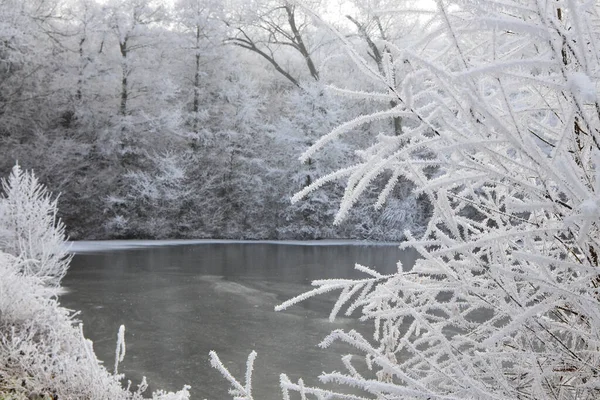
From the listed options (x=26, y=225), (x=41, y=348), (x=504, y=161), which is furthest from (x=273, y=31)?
(x=504, y=161)

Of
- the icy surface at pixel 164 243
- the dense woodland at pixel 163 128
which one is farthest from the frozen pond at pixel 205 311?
the dense woodland at pixel 163 128

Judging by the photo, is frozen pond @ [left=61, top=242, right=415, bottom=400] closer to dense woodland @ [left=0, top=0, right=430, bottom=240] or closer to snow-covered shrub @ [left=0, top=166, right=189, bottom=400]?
snow-covered shrub @ [left=0, top=166, right=189, bottom=400]

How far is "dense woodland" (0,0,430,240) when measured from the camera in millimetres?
17500

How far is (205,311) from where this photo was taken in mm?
7848

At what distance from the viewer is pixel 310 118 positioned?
20234 millimetres

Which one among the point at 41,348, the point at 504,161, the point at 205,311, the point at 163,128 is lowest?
the point at 205,311

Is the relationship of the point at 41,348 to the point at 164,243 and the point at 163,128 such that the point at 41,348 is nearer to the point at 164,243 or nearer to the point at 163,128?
the point at 164,243

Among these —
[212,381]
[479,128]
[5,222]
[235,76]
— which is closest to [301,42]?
[235,76]

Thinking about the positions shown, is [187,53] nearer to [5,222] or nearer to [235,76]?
[235,76]

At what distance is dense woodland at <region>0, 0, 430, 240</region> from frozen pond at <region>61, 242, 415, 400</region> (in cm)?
465

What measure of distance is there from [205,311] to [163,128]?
497 inches

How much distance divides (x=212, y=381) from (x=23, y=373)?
182 cm

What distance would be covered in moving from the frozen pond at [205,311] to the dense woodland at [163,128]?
4.65 m

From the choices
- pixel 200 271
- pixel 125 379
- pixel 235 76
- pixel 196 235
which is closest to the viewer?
pixel 125 379
